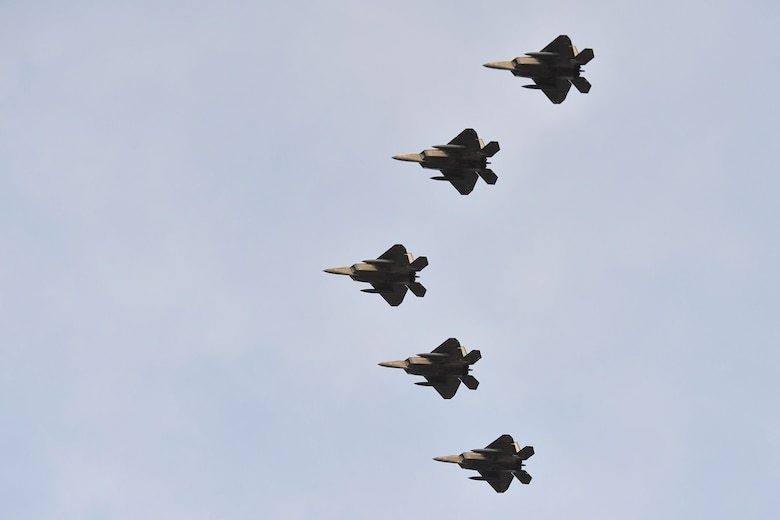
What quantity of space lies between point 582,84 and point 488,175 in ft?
40.9

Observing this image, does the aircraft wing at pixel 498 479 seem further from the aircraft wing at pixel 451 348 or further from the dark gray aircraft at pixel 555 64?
the dark gray aircraft at pixel 555 64

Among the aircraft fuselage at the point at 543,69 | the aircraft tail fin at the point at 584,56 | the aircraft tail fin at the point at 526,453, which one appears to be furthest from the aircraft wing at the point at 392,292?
the aircraft tail fin at the point at 584,56

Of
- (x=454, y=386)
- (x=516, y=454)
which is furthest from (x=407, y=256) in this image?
(x=516, y=454)

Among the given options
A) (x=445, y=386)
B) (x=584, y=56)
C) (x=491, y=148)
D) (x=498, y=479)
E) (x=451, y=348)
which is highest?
(x=584, y=56)

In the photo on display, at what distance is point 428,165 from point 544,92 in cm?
1322

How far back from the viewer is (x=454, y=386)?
132625mm

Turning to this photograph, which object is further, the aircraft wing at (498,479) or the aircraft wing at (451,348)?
the aircraft wing at (498,479)

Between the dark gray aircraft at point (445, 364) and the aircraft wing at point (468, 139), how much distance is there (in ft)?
61.9

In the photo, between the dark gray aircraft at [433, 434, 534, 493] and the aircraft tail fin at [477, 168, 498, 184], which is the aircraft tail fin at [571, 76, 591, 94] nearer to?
the aircraft tail fin at [477, 168, 498, 184]

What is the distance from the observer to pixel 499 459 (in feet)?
428

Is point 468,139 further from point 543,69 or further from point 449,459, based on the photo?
point 449,459

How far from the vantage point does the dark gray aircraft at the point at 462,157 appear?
12838 cm

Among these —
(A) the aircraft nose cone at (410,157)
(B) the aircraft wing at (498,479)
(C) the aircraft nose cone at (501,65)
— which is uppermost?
(C) the aircraft nose cone at (501,65)

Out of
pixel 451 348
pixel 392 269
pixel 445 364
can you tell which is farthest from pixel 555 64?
pixel 445 364
